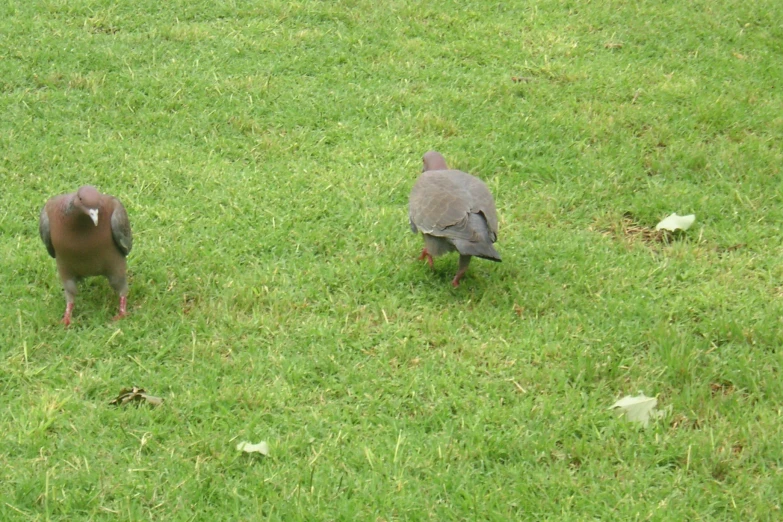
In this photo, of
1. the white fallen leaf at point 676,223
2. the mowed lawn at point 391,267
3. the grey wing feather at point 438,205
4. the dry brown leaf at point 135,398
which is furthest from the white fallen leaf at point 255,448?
the white fallen leaf at point 676,223

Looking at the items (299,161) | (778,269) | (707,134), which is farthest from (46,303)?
(707,134)

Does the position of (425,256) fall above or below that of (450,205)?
below

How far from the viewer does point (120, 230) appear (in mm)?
4789

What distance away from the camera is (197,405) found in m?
4.16

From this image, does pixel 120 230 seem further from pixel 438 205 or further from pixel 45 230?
pixel 438 205

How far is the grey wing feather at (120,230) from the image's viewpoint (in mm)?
4770

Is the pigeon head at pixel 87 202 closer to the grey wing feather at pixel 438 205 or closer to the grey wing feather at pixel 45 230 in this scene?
the grey wing feather at pixel 45 230

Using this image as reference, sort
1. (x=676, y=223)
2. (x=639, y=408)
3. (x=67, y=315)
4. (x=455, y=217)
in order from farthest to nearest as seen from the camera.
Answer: (x=676, y=223)
(x=455, y=217)
(x=67, y=315)
(x=639, y=408)

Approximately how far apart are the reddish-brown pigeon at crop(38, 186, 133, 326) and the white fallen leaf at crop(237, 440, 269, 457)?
133cm

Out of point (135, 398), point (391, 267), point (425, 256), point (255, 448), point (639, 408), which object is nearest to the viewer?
point (255, 448)

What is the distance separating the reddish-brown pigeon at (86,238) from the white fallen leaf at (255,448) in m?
1.33

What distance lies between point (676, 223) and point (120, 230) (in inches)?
128

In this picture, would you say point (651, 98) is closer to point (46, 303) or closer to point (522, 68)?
point (522, 68)

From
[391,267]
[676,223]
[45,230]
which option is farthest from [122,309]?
[676,223]
